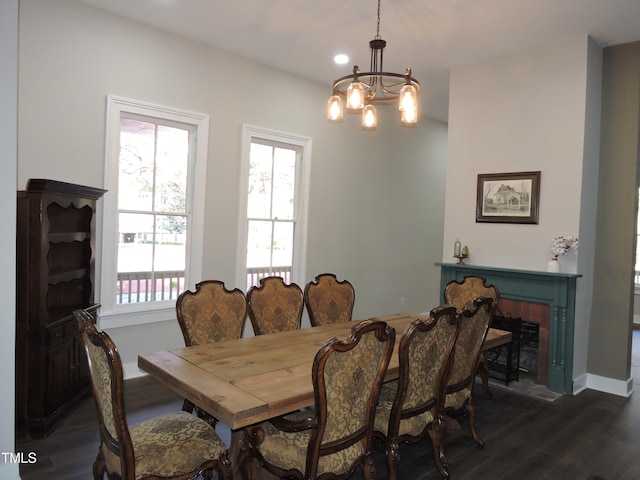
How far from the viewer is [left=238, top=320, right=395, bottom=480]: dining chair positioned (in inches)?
72.0

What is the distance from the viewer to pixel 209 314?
3053 millimetres

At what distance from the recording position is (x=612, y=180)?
4.28 m

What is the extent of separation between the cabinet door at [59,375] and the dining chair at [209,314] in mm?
936

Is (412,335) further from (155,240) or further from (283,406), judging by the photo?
(155,240)

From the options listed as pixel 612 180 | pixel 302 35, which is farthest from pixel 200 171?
pixel 612 180

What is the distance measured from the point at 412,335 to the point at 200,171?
3.06m

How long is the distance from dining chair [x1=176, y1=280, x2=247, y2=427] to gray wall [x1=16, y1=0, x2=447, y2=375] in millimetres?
1412

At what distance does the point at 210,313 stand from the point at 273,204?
2.34m

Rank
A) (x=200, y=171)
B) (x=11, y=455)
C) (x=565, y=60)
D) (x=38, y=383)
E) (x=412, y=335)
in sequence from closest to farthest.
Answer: (x=412, y=335) < (x=11, y=455) < (x=38, y=383) < (x=565, y=60) < (x=200, y=171)

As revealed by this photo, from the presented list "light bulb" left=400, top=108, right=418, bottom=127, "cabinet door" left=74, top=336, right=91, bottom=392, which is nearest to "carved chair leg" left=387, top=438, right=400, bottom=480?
"light bulb" left=400, top=108, right=418, bottom=127

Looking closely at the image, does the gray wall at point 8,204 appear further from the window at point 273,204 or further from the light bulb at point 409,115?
the window at point 273,204

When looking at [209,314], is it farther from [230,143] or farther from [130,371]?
[230,143]

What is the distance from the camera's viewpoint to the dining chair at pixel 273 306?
3373 mm

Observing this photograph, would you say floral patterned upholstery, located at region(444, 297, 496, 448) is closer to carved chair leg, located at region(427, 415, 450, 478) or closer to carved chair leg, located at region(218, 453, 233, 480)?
carved chair leg, located at region(427, 415, 450, 478)
